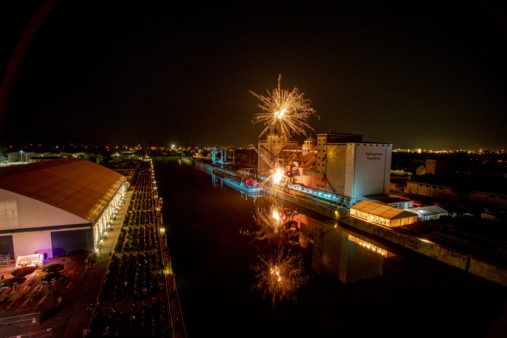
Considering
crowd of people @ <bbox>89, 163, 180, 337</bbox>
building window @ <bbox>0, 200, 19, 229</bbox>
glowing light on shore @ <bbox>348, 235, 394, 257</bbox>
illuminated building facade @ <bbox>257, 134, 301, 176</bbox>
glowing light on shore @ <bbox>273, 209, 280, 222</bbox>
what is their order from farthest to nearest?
illuminated building facade @ <bbox>257, 134, 301, 176</bbox> → glowing light on shore @ <bbox>273, 209, 280, 222</bbox> → glowing light on shore @ <bbox>348, 235, 394, 257</bbox> → building window @ <bbox>0, 200, 19, 229</bbox> → crowd of people @ <bbox>89, 163, 180, 337</bbox>

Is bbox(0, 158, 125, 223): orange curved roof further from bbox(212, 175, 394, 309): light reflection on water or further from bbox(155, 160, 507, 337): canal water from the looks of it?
bbox(212, 175, 394, 309): light reflection on water

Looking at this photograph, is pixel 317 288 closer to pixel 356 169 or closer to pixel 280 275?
pixel 280 275

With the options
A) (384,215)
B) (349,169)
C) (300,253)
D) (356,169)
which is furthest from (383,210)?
(300,253)

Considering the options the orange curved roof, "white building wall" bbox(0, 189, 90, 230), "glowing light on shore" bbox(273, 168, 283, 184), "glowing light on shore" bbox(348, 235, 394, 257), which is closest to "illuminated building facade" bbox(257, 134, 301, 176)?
"glowing light on shore" bbox(273, 168, 283, 184)

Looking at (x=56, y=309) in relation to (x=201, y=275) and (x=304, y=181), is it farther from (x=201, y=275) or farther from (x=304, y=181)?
(x=304, y=181)

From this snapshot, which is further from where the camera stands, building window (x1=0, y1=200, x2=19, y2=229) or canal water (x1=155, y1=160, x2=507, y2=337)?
building window (x1=0, y1=200, x2=19, y2=229)
